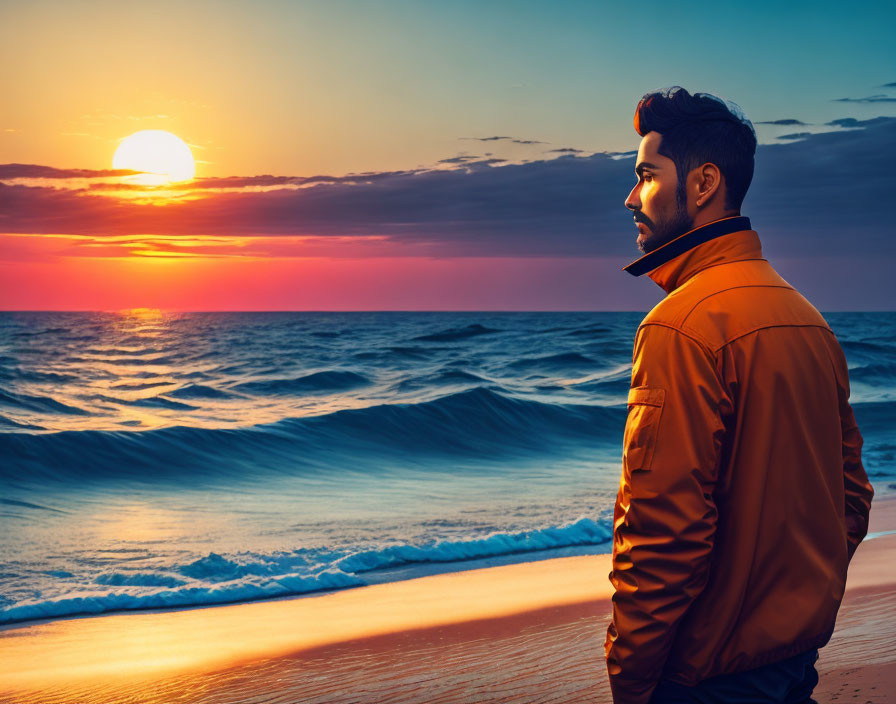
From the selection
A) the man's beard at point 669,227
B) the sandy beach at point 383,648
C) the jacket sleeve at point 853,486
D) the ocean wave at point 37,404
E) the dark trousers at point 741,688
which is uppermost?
the man's beard at point 669,227

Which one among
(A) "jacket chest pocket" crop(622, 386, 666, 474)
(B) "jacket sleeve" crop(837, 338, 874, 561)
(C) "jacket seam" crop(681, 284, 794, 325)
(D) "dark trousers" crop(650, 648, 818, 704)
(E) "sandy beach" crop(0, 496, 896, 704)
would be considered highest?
(C) "jacket seam" crop(681, 284, 794, 325)

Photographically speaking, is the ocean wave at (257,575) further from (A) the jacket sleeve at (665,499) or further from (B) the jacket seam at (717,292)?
(B) the jacket seam at (717,292)

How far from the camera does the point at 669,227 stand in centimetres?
185

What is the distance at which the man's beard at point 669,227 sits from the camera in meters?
1.83

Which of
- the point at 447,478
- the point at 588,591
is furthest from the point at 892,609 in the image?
the point at 447,478

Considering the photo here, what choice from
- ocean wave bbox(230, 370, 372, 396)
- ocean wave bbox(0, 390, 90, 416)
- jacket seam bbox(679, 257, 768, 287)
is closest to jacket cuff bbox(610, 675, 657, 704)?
jacket seam bbox(679, 257, 768, 287)

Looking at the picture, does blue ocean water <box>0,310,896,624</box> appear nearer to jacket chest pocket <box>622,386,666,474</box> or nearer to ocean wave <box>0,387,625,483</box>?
ocean wave <box>0,387,625,483</box>

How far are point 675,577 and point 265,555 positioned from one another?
6827 mm

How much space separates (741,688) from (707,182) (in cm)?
103

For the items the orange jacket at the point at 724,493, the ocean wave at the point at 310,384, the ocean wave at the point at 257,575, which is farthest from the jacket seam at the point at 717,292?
the ocean wave at the point at 310,384

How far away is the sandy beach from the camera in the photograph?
14.7ft

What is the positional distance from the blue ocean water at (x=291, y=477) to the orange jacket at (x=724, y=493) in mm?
5640

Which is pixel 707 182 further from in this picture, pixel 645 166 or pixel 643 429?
pixel 643 429

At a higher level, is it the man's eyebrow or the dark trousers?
the man's eyebrow
